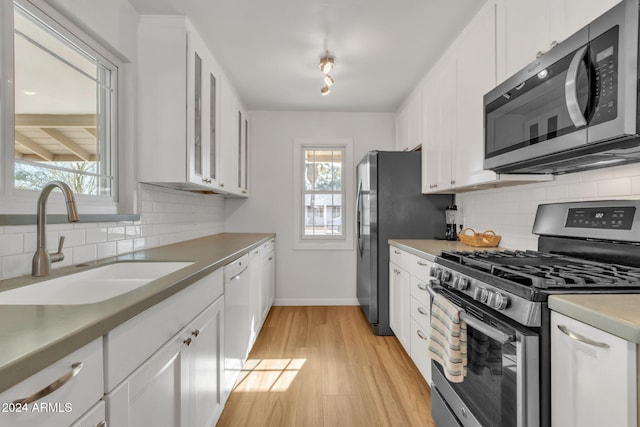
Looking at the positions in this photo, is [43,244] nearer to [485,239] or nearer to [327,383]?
[327,383]

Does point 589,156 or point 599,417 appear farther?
point 589,156

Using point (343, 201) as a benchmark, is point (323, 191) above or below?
above

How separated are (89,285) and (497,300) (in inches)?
65.2

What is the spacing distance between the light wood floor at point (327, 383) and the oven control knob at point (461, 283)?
917mm

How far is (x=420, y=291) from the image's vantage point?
2.18m

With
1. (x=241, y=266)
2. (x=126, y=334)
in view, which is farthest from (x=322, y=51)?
(x=126, y=334)

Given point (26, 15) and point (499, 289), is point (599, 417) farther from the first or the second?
point (26, 15)

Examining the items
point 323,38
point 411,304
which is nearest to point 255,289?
point 411,304

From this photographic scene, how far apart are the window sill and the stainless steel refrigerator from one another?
1.99 meters

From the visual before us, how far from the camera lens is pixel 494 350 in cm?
120

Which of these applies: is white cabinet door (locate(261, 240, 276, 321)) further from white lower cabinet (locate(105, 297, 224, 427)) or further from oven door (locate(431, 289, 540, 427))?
oven door (locate(431, 289, 540, 427))

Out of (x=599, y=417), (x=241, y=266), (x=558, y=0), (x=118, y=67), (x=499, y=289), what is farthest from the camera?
(x=241, y=266)

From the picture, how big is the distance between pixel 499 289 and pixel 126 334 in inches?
47.2

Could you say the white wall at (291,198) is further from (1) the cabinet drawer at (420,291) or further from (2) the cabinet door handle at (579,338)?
(2) the cabinet door handle at (579,338)
